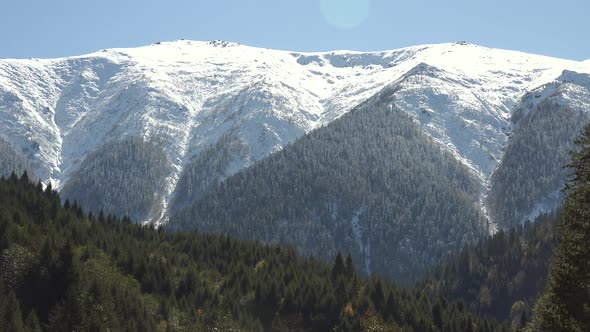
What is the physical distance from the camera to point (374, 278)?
190 metres

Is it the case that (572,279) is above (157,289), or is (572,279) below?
below

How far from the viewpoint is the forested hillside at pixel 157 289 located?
129 meters

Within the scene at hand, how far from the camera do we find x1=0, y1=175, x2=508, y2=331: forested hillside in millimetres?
128875

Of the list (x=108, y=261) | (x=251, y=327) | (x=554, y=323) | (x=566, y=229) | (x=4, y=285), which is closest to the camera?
(x=554, y=323)

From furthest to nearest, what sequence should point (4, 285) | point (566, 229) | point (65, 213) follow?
point (65, 213) < point (4, 285) < point (566, 229)

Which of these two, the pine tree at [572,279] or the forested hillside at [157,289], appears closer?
the pine tree at [572,279]

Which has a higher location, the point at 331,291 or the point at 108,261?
the point at 108,261

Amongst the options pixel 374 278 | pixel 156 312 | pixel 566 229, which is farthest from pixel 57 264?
pixel 566 229

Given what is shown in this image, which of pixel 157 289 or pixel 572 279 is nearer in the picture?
pixel 572 279

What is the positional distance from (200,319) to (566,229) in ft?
364

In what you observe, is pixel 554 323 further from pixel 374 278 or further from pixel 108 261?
pixel 374 278

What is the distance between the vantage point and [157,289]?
534 ft

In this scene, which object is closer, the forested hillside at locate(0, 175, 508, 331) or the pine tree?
the pine tree

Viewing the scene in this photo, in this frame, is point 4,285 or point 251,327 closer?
point 4,285
